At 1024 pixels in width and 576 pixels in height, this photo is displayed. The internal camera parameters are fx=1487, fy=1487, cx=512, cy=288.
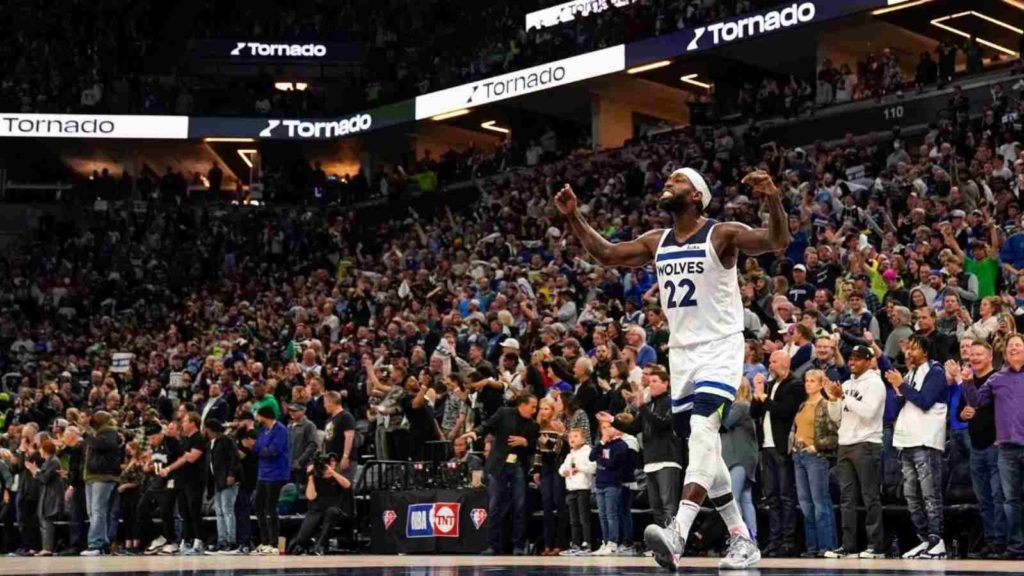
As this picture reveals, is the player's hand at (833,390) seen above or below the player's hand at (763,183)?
below

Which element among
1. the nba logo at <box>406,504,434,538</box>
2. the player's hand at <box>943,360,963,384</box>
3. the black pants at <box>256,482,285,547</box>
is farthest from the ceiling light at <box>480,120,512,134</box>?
the player's hand at <box>943,360,963,384</box>

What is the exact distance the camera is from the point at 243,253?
38938 millimetres

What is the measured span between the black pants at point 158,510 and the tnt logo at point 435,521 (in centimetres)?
393

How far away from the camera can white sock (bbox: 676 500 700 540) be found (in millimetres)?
8656

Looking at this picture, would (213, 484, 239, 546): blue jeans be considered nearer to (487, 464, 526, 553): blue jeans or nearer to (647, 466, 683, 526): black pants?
(487, 464, 526, 553): blue jeans

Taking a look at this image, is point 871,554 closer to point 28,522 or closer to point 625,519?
point 625,519

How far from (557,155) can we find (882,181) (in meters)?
16.6

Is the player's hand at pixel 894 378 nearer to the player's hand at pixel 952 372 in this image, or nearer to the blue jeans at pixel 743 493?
the player's hand at pixel 952 372

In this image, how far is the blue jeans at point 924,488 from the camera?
13.2 meters

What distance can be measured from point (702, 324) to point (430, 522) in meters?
8.67

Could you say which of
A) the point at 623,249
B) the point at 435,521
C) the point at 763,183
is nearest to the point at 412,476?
the point at 435,521

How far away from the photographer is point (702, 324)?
9.02 m

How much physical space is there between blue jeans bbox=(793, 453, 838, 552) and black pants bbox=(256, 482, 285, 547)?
22.3ft

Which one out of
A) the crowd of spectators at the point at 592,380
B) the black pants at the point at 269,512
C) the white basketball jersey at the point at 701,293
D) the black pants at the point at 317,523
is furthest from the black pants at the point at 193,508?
the white basketball jersey at the point at 701,293
